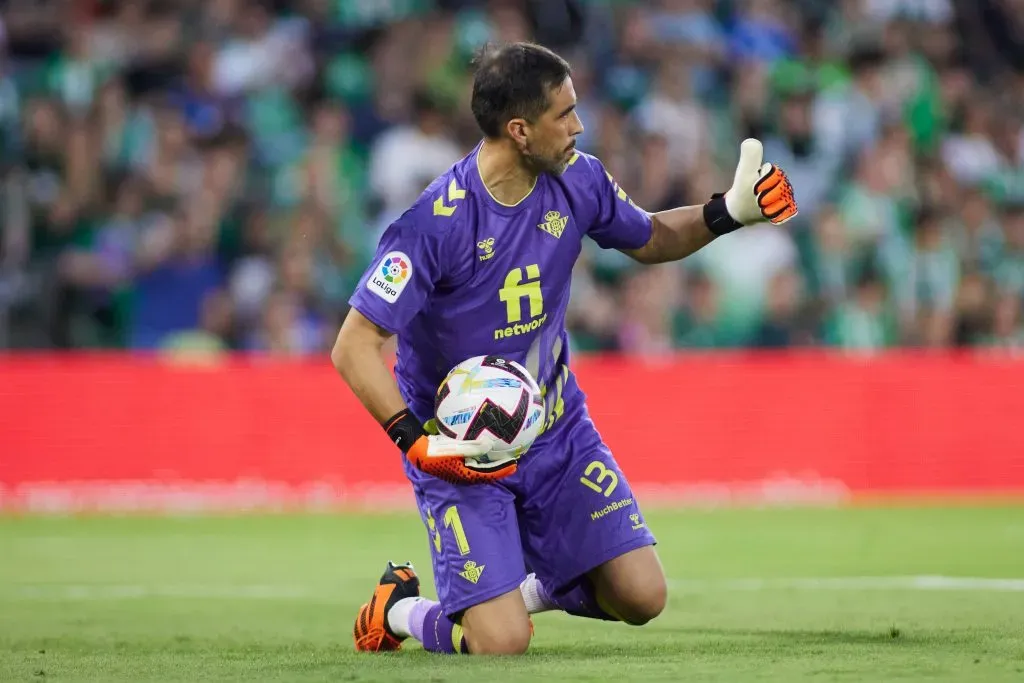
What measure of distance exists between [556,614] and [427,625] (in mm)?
2080

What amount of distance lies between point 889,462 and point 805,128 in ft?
14.0

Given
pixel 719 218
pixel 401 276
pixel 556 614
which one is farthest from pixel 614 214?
pixel 556 614

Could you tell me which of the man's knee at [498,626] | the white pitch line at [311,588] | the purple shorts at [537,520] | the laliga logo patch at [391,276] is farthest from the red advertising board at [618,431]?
the laliga logo patch at [391,276]

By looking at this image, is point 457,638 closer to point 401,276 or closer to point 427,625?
point 427,625

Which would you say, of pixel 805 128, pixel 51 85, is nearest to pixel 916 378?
pixel 805 128

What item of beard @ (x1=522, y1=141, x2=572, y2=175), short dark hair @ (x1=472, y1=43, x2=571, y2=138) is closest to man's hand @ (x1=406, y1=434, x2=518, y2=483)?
beard @ (x1=522, y1=141, x2=572, y2=175)

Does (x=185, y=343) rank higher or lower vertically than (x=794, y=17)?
lower

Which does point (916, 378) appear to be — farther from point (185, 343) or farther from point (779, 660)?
point (779, 660)

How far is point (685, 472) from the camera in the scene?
13883 mm

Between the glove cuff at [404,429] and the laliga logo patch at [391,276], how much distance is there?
1.55 ft

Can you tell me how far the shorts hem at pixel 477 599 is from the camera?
21.8 ft

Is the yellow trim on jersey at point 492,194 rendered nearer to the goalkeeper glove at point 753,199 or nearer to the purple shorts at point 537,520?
the goalkeeper glove at point 753,199

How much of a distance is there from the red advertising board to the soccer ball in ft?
23.4

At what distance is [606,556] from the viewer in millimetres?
6914
